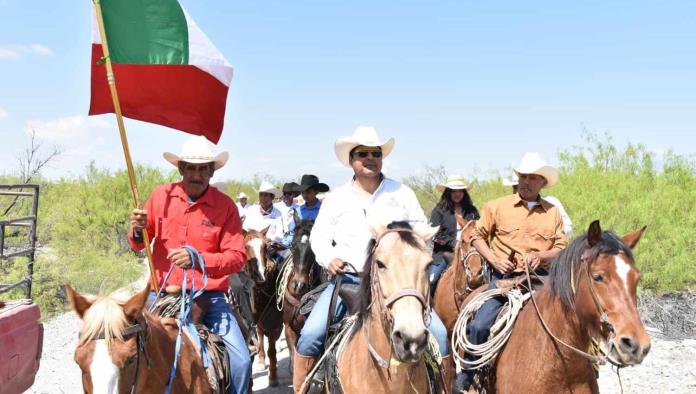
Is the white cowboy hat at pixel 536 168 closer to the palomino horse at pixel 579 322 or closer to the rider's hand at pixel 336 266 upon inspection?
the palomino horse at pixel 579 322

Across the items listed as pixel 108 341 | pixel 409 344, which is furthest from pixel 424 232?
pixel 108 341

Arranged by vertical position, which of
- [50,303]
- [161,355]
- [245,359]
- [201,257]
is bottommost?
[50,303]

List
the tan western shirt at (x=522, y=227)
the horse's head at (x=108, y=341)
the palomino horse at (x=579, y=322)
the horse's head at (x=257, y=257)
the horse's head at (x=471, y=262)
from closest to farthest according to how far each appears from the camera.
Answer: the horse's head at (x=108, y=341) < the palomino horse at (x=579, y=322) < the tan western shirt at (x=522, y=227) < the horse's head at (x=471, y=262) < the horse's head at (x=257, y=257)

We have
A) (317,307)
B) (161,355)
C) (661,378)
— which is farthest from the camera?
(661,378)

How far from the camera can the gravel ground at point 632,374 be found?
23.3ft

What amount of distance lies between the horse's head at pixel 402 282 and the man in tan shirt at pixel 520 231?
2.14 meters

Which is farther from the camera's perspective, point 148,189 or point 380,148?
point 148,189

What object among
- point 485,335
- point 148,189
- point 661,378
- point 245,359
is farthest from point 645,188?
point 148,189

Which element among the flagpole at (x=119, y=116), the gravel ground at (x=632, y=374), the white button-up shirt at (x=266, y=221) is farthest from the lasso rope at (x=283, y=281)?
the flagpole at (x=119, y=116)

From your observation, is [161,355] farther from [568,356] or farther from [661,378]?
[661,378]

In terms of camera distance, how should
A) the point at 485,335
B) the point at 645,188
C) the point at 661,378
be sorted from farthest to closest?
the point at 645,188
the point at 661,378
the point at 485,335

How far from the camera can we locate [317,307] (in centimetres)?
455

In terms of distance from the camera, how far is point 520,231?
5324 mm

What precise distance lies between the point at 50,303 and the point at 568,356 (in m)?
12.2
